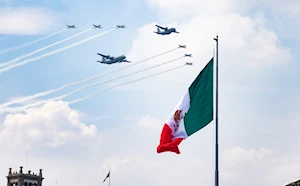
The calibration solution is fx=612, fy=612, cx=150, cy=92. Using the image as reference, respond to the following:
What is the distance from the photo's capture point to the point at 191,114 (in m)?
55.0

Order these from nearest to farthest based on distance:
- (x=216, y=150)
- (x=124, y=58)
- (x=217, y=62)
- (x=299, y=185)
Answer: (x=216, y=150) < (x=217, y=62) < (x=299, y=185) < (x=124, y=58)

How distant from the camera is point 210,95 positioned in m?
53.9

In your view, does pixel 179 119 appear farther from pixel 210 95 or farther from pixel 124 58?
pixel 124 58

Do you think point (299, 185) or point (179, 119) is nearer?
point (179, 119)

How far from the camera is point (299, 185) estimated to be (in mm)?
160000

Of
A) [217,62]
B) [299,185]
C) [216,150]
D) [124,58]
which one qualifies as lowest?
[216,150]

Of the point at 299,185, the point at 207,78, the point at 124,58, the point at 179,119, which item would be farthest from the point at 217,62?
the point at 124,58

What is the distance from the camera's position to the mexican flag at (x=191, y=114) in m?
53.9

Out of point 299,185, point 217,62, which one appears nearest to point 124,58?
point 299,185

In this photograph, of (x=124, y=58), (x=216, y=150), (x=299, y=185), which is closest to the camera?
(x=216, y=150)

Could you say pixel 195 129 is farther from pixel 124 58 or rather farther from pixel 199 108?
pixel 124 58

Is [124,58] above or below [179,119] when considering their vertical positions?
above

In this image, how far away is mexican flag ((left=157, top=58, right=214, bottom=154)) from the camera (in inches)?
2122

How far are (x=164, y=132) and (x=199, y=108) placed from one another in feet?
12.9
